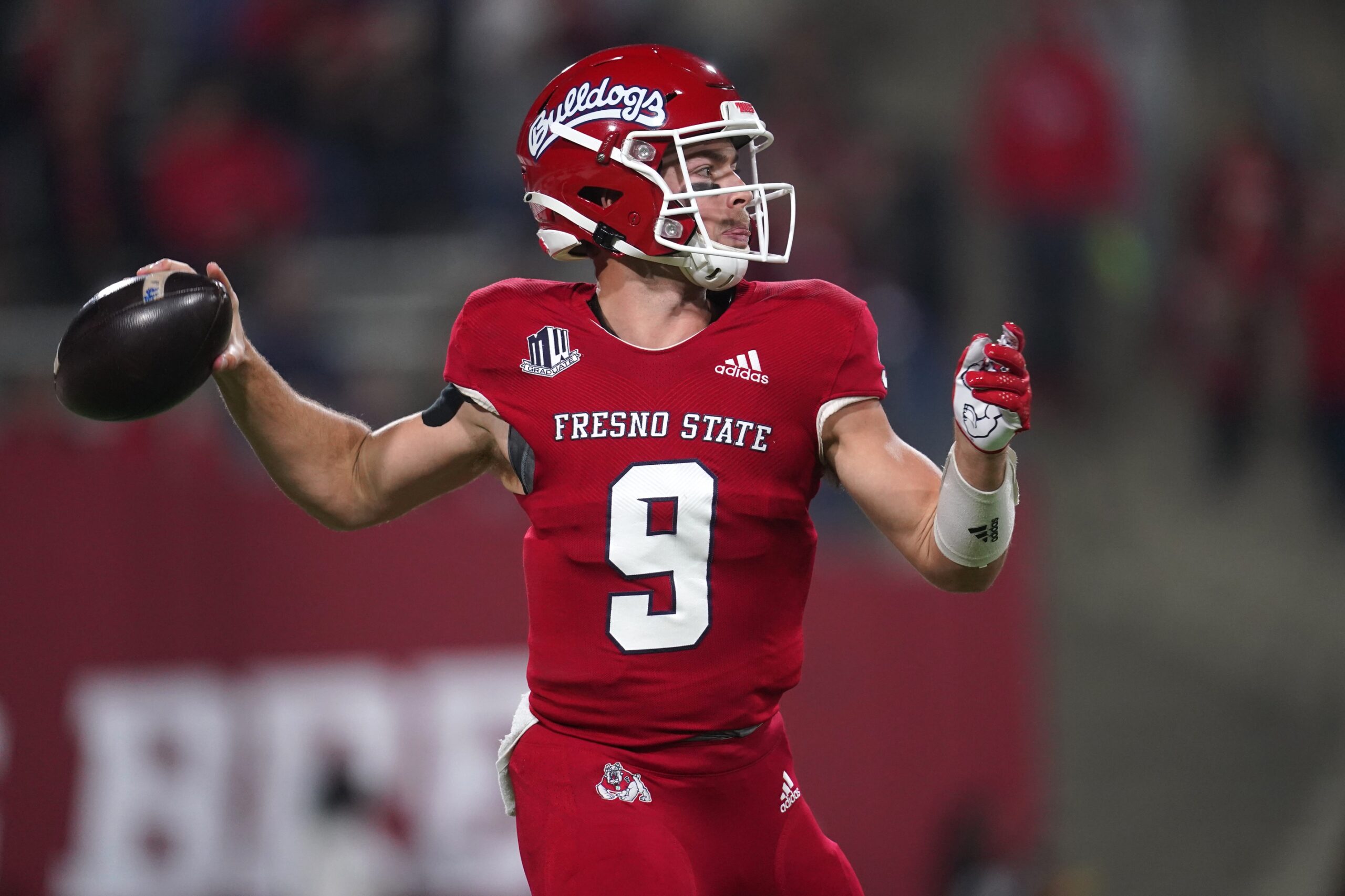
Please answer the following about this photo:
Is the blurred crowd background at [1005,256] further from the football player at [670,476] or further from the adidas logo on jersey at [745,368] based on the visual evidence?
the adidas logo on jersey at [745,368]

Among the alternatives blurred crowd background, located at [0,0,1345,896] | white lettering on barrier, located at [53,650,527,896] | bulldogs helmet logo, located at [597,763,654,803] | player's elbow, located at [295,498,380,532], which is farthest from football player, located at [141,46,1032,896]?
blurred crowd background, located at [0,0,1345,896]

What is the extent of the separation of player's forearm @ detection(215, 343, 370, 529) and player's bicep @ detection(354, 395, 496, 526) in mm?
31

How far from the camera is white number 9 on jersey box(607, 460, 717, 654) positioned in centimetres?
274

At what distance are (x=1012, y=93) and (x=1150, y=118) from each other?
3.19 ft

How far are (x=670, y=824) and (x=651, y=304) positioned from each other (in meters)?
0.90

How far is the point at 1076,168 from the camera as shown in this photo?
802 centimetres

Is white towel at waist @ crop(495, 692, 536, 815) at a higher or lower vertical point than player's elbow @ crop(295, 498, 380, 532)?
lower

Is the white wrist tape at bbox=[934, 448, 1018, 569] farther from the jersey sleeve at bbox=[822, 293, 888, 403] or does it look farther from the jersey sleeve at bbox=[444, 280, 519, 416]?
the jersey sleeve at bbox=[444, 280, 519, 416]

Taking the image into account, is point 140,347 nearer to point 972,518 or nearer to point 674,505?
point 674,505

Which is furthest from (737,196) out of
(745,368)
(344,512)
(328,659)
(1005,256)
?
(1005,256)

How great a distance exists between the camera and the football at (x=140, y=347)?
9.32 feet

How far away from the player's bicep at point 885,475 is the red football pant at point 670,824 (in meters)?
0.42

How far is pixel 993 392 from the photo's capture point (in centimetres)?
251

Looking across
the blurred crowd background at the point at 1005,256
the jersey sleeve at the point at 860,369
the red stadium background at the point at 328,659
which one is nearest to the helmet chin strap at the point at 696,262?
the jersey sleeve at the point at 860,369
